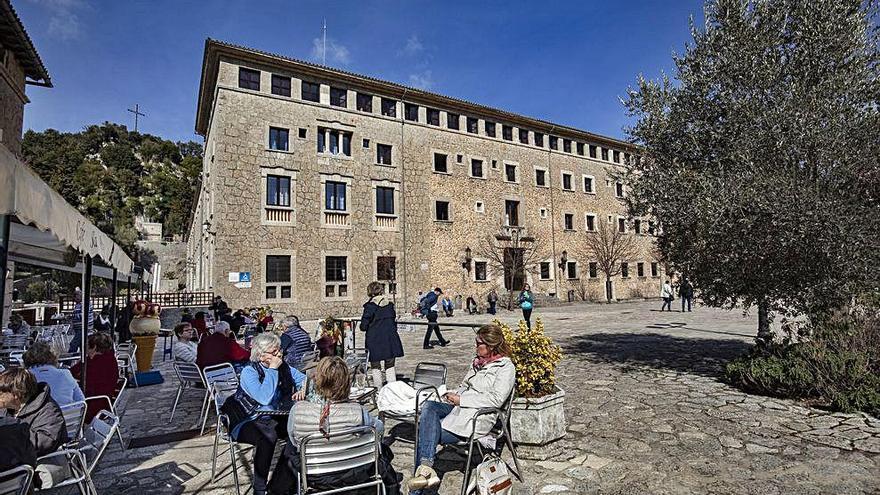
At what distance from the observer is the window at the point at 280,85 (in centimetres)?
2320

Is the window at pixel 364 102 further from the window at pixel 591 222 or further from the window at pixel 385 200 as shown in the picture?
the window at pixel 591 222

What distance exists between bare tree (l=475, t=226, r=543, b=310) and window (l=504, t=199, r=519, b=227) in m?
0.65

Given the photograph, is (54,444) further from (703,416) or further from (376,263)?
(376,263)

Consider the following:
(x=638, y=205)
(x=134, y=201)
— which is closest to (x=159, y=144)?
(x=134, y=201)

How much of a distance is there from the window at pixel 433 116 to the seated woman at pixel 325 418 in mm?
26577

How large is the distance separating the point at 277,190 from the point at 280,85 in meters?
5.36

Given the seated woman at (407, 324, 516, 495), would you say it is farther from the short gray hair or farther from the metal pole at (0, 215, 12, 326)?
the metal pole at (0, 215, 12, 326)

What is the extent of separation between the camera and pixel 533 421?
4707mm

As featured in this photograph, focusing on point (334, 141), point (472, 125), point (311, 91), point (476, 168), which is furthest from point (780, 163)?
point (472, 125)

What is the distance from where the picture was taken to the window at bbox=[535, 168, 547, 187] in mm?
33062

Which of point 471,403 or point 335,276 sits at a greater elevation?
point 335,276

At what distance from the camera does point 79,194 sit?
58531 mm

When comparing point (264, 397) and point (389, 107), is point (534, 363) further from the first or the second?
point (389, 107)

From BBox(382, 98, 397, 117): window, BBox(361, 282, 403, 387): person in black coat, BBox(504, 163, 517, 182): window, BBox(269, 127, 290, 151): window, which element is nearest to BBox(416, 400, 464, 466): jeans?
BBox(361, 282, 403, 387): person in black coat
